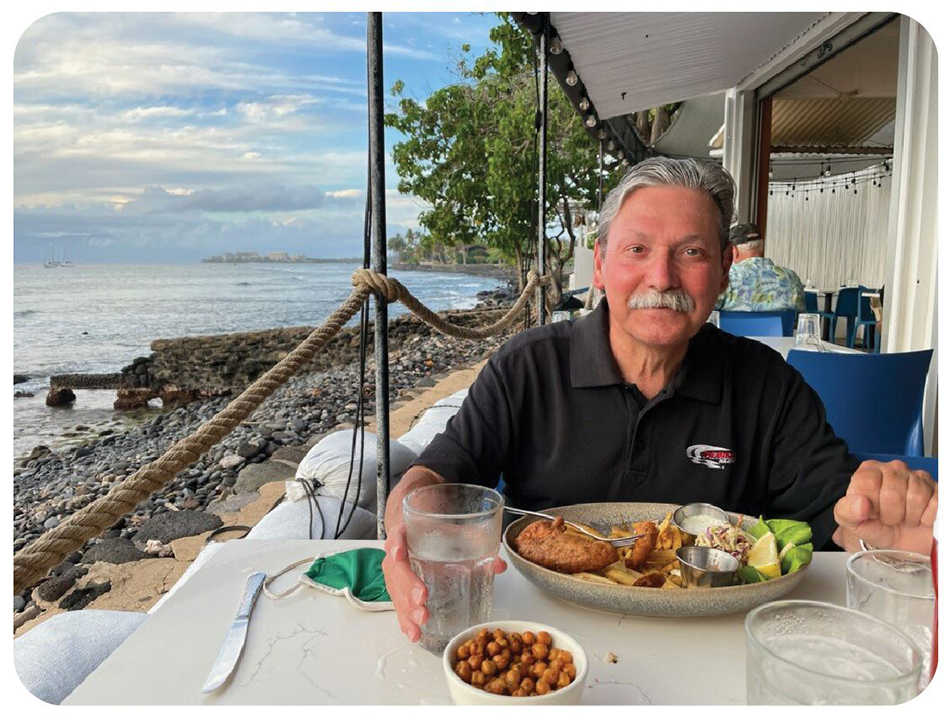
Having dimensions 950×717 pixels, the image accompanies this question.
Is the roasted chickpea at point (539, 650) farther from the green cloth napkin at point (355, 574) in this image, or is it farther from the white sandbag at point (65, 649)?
the white sandbag at point (65, 649)

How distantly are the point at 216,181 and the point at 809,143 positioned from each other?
28.7m

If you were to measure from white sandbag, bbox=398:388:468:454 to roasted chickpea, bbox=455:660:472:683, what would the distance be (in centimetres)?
256

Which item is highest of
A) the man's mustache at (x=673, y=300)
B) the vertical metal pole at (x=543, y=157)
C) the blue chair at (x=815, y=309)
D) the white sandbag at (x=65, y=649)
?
the vertical metal pole at (x=543, y=157)

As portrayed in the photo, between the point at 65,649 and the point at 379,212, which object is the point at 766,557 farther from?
the point at 379,212

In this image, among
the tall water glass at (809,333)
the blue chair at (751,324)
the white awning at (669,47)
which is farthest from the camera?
the white awning at (669,47)

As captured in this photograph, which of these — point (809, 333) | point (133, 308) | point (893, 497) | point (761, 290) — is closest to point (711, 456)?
point (893, 497)

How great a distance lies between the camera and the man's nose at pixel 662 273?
151cm

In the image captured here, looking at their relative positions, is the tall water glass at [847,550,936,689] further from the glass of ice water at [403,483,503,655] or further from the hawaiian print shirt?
the hawaiian print shirt

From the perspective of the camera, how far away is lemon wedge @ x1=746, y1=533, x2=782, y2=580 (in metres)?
0.97

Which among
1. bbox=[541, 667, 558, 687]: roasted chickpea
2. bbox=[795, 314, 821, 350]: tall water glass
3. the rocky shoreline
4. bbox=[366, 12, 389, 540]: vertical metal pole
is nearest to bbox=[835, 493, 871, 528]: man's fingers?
bbox=[541, 667, 558, 687]: roasted chickpea

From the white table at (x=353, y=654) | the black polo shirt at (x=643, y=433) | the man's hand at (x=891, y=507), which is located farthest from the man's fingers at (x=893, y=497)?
the black polo shirt at (x=643, y=433)

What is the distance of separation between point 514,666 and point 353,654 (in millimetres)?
255

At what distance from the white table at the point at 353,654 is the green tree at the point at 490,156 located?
13929mm

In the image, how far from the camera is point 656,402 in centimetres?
156
